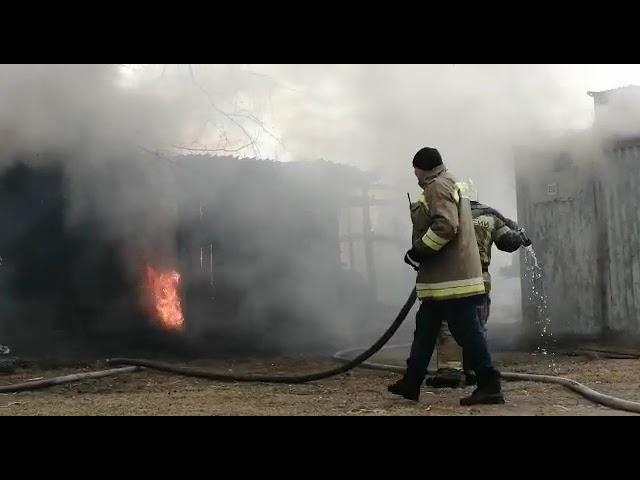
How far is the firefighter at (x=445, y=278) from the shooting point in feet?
14.6

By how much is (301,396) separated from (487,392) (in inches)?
56.6

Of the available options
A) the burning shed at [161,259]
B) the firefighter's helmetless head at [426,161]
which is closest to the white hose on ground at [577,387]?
the firefighter's helmetless head at [426,161]

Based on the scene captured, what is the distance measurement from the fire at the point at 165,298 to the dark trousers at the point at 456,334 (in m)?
6.36

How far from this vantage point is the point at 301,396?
17.0ft

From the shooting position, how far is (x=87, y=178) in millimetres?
10000

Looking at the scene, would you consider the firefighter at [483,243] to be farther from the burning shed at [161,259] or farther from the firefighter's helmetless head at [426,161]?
the burning shed at [161,259]

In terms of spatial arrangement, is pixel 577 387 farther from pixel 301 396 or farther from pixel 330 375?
pixel 301 396

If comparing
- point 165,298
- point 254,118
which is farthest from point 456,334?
point 254,118

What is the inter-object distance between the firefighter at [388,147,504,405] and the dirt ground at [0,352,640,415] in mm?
205

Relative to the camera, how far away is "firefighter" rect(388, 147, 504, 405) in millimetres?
4461

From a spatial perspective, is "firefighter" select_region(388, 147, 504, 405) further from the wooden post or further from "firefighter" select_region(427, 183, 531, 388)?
the wooden post

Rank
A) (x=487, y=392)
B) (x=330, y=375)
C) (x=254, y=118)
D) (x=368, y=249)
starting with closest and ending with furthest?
(x=487, y=392), (x=330, y=375), (x=254, y=118), (x=368, y=249)

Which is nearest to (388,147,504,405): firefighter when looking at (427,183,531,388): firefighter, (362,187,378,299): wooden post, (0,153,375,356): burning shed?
(427,183,531,388): firefighter

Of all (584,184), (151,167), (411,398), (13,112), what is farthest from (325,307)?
(411,398)
